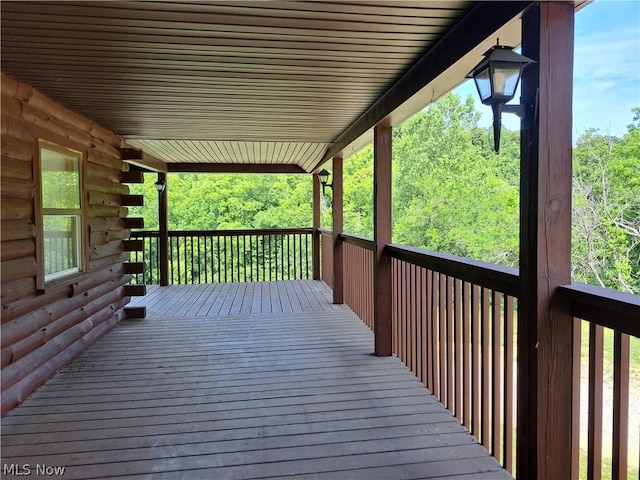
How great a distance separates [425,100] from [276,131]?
2.13 m

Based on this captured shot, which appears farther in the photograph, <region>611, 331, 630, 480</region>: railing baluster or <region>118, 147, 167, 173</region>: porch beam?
<region>118, 147, 167, 173</region>: porch beam

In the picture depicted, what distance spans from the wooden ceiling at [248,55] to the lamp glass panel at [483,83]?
26 centimetres

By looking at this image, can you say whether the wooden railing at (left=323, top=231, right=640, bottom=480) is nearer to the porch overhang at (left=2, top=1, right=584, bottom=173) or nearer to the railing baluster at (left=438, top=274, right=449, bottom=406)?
the railing baluster at (left=438, top=274, right=449, bottom=406)

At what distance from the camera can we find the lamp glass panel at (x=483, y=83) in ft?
5.11

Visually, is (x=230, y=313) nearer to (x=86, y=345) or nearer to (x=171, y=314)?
(x=171, y=314)

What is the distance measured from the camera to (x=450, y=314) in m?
2.52

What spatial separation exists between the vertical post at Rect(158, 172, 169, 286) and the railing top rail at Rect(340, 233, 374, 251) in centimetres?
373

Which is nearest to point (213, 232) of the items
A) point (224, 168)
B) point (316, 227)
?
point (224, 168)

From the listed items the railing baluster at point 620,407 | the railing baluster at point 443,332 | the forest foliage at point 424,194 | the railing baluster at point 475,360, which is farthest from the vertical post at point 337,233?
the forest foliage at point 424,194

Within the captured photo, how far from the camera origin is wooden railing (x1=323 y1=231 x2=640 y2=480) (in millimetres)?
1387

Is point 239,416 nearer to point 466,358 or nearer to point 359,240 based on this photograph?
point 466,358

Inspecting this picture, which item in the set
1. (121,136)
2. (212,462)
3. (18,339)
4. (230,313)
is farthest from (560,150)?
(121,136)

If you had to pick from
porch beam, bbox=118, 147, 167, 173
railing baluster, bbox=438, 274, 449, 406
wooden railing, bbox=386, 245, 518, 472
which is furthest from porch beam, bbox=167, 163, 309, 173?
railing baluster, bbox=438, 274, 449, 406

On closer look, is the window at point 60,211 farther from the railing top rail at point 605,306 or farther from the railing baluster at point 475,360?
the railing top rail at point 605,306
